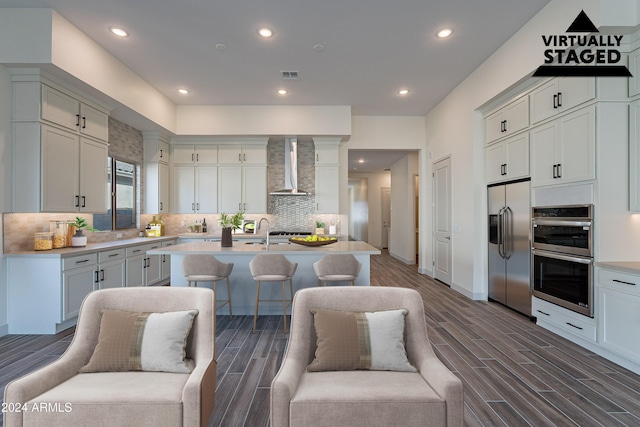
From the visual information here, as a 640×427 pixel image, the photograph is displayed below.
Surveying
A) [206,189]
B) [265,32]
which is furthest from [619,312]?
[206,189]

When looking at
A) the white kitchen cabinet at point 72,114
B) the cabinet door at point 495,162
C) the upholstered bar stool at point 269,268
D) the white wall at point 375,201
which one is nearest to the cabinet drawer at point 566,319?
the cabinet door at point 495,162

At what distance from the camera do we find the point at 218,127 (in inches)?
231

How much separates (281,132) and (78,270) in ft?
12.6

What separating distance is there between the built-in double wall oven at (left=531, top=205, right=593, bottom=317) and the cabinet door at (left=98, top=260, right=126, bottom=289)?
17.5 feet

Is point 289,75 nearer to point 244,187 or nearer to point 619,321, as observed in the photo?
point 244,187

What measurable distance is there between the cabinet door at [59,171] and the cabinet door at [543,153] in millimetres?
5559

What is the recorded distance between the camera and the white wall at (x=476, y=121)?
304cm

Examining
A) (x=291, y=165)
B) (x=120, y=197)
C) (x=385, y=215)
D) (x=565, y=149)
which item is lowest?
(x=385, y=215)

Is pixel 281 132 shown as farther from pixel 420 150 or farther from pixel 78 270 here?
pixel 78 270

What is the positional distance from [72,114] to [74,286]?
207cm

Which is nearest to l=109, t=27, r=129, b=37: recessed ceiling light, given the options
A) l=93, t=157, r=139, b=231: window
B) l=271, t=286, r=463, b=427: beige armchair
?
l=93, t=157, r=139, b=231: window

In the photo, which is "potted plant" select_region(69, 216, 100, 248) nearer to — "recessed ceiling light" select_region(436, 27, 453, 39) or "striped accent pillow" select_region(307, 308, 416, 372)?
"striped accent pillow" select_region(307, 308, 416, 372)

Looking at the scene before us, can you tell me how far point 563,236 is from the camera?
3172mm

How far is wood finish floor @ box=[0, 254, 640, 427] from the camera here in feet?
6.40
